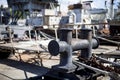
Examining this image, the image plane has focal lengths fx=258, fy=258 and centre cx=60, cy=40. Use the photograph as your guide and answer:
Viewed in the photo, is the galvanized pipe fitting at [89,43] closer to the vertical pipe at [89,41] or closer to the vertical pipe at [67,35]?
the vertical pipe at [89,41]

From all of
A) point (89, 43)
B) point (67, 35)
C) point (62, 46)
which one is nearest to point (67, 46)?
point (62, 46)

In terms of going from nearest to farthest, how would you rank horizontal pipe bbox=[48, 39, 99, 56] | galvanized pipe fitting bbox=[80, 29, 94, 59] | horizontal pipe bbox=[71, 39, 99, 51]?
horizontal pipe bbox=[48, 39, 99, 56] < horizontal pipe bbox=[71, 39, 99, 51] < galvanized pipe fitting bbox=[80, 29, 94, 59]

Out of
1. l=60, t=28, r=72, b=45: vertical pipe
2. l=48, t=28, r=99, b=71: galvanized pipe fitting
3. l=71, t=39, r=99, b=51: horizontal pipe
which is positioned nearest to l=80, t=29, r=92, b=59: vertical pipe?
l=48, t=28, r=99, b=71: galvanized pipe fitting

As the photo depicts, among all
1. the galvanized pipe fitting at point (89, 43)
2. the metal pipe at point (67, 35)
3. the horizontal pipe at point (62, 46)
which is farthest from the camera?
the galvanized pipe fitting at point (89, 43)

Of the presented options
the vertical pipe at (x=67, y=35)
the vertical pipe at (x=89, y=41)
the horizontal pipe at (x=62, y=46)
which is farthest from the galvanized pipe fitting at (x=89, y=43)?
the vertical pipe at (x=67, y=35)

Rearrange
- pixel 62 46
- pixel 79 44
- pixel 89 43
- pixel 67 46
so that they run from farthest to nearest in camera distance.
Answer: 1. pixel 89 43
2. pixel 79 44
3. pixel 67 46
4. pixel 62 46

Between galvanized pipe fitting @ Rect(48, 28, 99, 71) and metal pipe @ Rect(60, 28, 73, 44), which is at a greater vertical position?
metal pipe @ Rect(60, 28, 73, 44)

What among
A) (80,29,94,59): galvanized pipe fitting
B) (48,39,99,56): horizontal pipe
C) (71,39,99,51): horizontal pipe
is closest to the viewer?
(48,39,99,56): horizontal pipe

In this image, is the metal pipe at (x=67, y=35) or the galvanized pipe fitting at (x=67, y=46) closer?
the galvanized pipe fitting at (x=67, y=46)

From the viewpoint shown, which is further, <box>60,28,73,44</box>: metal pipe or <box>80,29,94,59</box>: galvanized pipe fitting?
<box>80,29,94,59</box>: galvanized pipe fitting

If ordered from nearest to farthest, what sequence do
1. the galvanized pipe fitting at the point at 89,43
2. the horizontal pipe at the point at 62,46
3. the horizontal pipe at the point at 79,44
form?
the horizontal pipe at the point at 62,46
the horizontal pipe at the point at 79,44
the galvanized pipe fitting at the point at 89,43

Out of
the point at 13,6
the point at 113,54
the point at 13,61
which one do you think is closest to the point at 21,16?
the point at 13,6

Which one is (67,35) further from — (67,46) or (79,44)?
(79,44)

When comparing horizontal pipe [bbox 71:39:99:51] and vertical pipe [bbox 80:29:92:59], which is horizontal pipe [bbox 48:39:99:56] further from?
vertical pipe [bbox 80:29:92:59]
